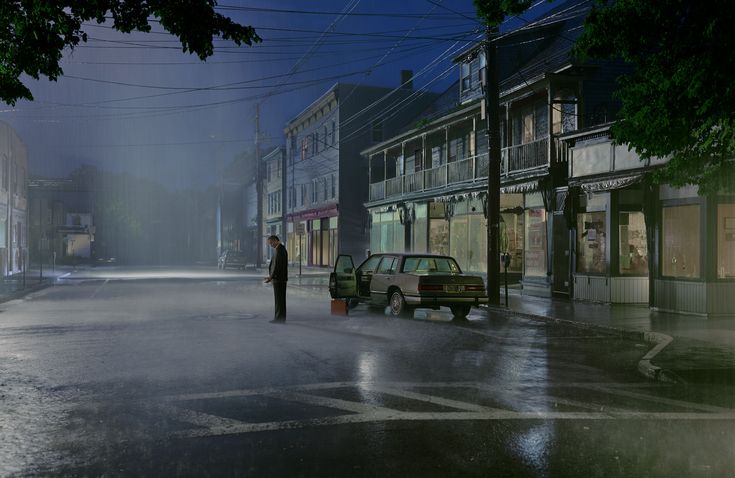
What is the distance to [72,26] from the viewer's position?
8.52 meters

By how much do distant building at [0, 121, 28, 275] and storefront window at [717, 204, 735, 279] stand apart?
31.6 meters

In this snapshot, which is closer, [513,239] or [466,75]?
[513,239]

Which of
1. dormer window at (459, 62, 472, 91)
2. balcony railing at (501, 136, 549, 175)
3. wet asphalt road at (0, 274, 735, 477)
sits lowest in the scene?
wet asphalt road at (0, 274, 735, 477)

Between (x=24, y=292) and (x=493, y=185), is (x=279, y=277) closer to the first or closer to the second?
(x=493, y=185)

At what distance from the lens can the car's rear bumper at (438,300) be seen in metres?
15.5

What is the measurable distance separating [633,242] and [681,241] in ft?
9.23

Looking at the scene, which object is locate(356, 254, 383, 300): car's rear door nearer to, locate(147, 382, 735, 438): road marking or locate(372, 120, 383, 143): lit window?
locate(147, 382, 735, 438): road marking

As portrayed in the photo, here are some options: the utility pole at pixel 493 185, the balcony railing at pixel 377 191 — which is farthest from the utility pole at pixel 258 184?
the utility pole at pixel 493 185

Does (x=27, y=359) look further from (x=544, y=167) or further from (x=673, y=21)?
(x=544, y=167)

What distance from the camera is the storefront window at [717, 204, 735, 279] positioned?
1562 cm

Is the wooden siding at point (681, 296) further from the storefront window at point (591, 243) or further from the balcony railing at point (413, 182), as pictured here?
the balcony railing at point (413, 182)

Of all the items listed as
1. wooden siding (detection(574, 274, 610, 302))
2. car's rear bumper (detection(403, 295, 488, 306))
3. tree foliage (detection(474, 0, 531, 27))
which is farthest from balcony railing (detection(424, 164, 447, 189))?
tree foliage (detection(474, 0, 531, 27))

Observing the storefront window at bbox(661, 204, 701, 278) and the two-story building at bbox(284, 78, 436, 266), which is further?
the two-story building at bbox(284, 78, 436, 266)

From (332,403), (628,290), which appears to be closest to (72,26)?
(332,403)
